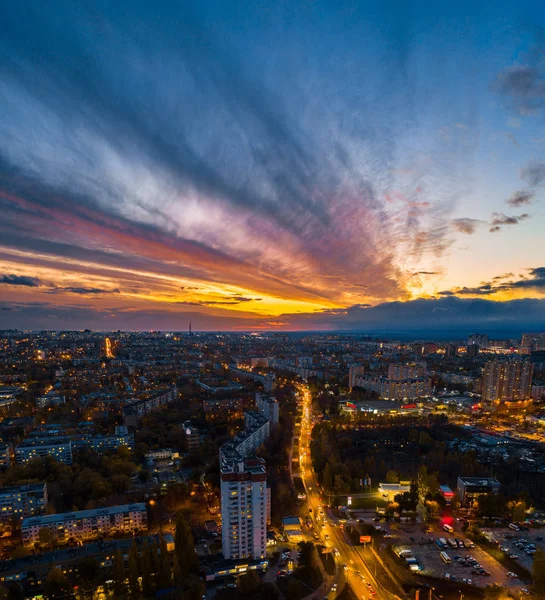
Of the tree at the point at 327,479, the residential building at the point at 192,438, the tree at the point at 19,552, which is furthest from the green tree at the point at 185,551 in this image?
the residential building at the point at 192,438

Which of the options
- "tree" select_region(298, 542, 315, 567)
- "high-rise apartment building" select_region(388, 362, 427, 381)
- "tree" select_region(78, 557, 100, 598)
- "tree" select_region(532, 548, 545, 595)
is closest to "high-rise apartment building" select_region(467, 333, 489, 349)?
"high-rise apartment building" select_region(388, 362, 427, 381)

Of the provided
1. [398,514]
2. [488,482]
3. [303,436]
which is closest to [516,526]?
[488,482]

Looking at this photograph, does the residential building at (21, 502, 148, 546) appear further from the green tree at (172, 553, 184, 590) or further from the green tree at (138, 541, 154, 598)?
the green tree at (172, 553, 184, 590)

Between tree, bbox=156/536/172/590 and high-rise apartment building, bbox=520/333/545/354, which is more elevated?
high-rise apartment building, bbox=520/333/545/354

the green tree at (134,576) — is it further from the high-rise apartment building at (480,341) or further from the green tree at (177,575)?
the high-rise apartment building at (480,341)

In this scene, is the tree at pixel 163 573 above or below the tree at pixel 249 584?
Answer: above

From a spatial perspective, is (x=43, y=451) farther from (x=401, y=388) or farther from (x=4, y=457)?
(x=401, y=388)
